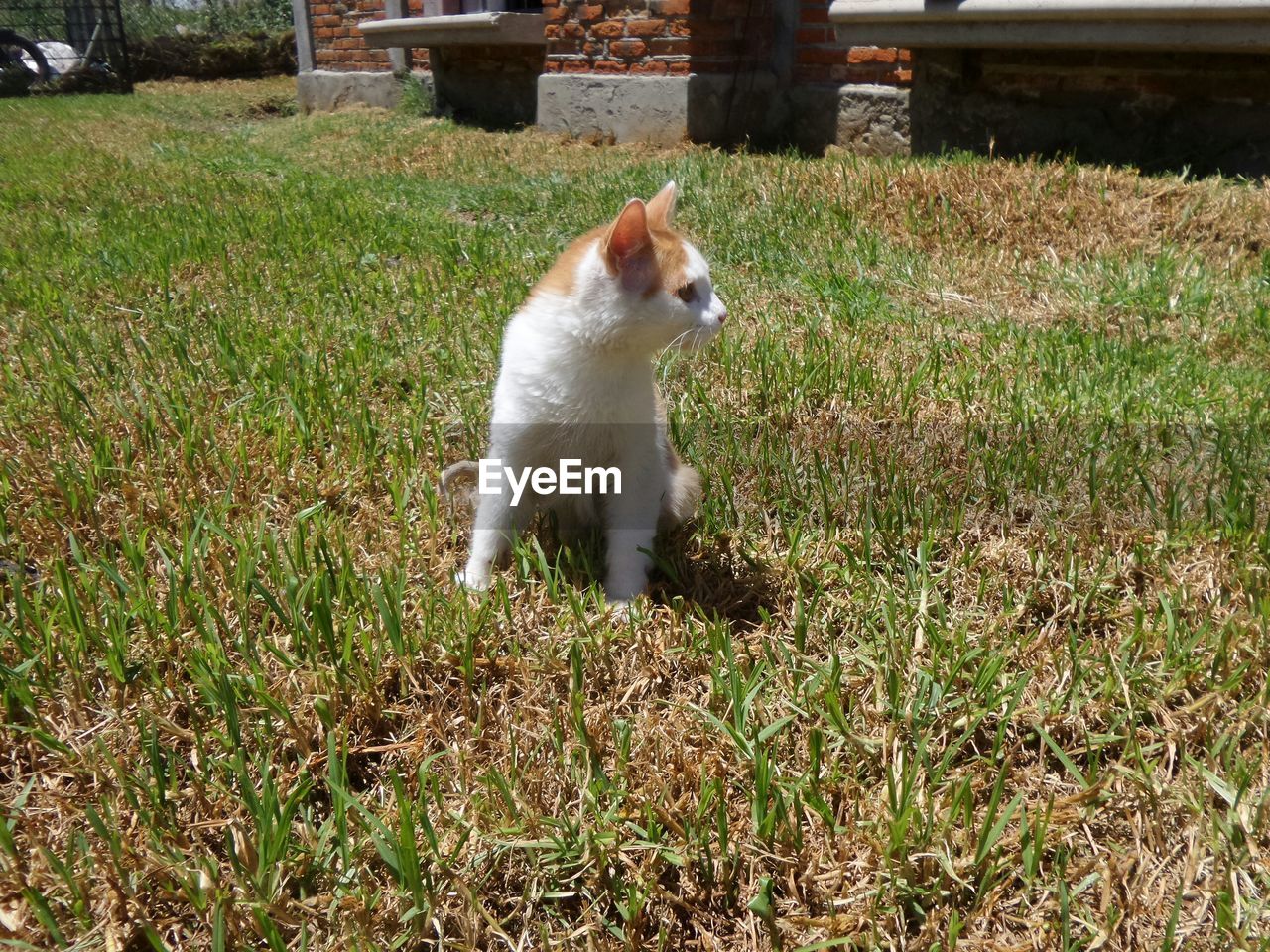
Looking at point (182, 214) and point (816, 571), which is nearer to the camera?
point (816, 571)

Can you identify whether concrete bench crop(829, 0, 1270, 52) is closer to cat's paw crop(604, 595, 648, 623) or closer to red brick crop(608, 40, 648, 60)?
red brick crop(608, 40, 648, 60)

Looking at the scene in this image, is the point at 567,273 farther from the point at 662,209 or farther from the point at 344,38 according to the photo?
the point at 344,38

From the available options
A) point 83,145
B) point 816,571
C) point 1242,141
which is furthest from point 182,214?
point 1242,141

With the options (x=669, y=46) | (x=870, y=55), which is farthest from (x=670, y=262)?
(x=669, y=46)

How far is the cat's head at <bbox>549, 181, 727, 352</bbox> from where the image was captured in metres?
1.96

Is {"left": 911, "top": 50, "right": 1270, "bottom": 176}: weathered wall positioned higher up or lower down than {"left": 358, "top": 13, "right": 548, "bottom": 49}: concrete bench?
lower down

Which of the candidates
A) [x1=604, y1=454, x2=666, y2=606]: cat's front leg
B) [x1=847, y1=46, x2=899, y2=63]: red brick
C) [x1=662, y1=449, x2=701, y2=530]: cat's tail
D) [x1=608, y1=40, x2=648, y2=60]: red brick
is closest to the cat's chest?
[x1=604, y1=454, x2=666, y2=606]: cat's front leg

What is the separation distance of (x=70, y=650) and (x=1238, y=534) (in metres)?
2.49

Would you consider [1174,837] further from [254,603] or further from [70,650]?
[70,650]

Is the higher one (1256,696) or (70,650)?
(70,650)

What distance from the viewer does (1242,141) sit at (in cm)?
516

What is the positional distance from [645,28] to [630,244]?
625 cm

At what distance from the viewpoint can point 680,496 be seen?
7.75ft

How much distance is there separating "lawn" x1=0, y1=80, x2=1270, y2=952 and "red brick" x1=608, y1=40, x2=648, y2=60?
4.38 metres
